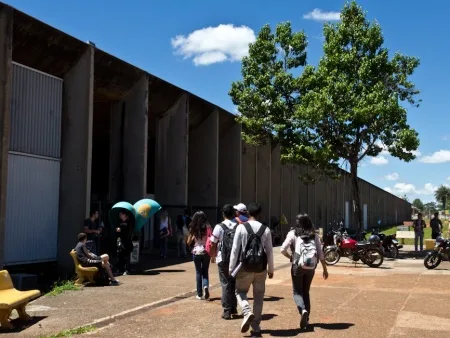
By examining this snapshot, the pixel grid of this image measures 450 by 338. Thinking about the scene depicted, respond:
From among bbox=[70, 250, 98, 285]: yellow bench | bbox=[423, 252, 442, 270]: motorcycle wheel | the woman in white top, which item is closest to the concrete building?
bbox=[70, 250, 98, 285]: yellow bench

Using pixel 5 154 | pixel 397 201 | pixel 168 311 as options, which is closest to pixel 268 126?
pixel 5 154

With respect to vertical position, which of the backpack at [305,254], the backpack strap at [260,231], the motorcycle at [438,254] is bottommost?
the motorcycle at [438,254]

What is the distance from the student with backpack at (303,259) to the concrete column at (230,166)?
18.8 metres

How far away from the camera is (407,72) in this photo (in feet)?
70.7

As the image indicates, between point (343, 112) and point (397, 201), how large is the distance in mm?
86884

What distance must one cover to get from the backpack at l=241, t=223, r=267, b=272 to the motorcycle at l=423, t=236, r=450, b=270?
437 inches

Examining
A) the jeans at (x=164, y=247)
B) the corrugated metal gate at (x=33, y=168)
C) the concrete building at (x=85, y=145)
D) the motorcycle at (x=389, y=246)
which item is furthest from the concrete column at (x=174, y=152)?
the motorcycle at (x=389, y=246)

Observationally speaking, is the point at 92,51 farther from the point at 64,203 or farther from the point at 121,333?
the point at 121,333

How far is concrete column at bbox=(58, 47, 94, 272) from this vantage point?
14867 millimetres

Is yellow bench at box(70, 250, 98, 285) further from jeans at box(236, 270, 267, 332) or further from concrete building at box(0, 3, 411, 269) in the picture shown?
jeans at box(236, 270, 267, 332)

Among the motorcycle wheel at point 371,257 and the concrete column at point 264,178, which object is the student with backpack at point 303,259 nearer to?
the motorcycle wheel at point 371,257

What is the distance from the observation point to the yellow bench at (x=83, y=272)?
1191 centimetres

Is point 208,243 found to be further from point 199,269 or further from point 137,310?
point 137,310

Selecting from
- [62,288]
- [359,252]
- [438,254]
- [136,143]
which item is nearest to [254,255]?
[62,288]
